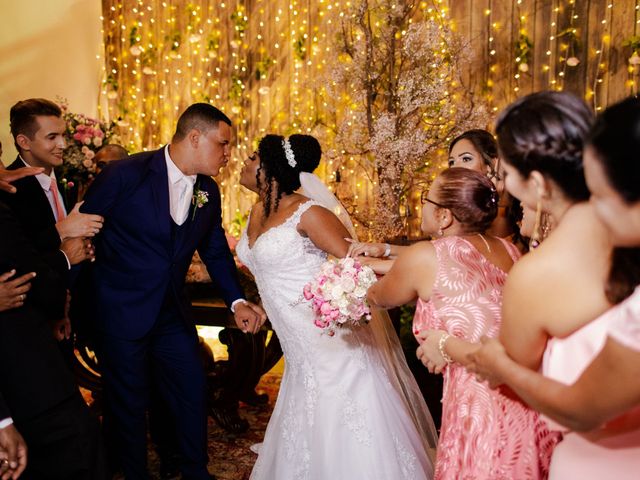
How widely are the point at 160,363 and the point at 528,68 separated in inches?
158

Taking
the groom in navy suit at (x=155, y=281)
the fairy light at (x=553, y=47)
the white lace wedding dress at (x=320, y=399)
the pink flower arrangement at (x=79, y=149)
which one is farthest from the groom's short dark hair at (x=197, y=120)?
the fairy light at (x=553, y=47)

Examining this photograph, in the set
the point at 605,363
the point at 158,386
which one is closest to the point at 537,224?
the point at 605,363

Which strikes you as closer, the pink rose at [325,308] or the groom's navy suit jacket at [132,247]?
the pink rose at [325,308]

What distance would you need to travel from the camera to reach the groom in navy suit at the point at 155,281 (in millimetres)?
2904

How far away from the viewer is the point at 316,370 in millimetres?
2904

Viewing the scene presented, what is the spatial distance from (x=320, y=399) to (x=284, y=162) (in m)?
1.26

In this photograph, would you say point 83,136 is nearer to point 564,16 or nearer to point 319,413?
point 319,413

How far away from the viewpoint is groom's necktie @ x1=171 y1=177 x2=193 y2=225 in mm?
3053

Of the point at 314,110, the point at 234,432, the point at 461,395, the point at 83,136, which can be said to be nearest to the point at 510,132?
Result: the point at 461,395

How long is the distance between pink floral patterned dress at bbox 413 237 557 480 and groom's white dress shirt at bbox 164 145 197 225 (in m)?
1.55

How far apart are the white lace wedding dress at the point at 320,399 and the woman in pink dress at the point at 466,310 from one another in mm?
752

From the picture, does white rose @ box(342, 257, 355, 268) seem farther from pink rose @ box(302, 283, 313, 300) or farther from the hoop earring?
the hoop earring

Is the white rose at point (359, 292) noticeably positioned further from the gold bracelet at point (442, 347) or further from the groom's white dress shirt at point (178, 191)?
the groom's white dress shirt at point (178, 191)

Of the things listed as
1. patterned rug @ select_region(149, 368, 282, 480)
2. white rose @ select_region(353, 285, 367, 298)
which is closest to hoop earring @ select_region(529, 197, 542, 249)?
white rose @ select_region(353, 285, 367, 298)
